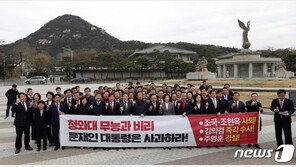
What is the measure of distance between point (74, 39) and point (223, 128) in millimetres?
106581

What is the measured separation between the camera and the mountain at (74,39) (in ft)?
323

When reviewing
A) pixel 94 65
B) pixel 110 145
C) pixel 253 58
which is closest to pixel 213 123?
pixel 110 145

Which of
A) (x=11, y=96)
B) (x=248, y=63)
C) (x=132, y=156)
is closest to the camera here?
(x=132, y=156)

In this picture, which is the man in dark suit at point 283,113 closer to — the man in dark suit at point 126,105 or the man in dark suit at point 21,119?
the man in dark suit at point 126,105

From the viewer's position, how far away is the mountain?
3880 inches

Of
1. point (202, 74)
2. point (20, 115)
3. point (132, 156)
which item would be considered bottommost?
point (132, 156)

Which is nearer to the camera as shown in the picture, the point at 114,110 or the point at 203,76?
the point at 114,110

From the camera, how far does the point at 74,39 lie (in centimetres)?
10344

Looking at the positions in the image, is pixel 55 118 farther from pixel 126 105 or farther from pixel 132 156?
pixel 132 156

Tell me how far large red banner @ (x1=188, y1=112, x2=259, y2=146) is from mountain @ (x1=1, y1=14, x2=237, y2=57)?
91.5m

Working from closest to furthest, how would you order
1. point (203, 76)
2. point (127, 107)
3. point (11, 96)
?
point (127, 107) → point (11, 96) → point (203, 76)

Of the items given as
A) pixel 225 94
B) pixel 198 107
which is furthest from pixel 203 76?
pixel 198 107

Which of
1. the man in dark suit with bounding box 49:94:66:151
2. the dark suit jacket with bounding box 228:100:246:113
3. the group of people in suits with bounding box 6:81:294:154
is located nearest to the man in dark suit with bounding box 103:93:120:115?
the group of people in suits with bounding box 6:81:294:154

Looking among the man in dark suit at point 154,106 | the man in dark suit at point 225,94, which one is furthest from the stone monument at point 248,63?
the man in dark suit at point 154,106
